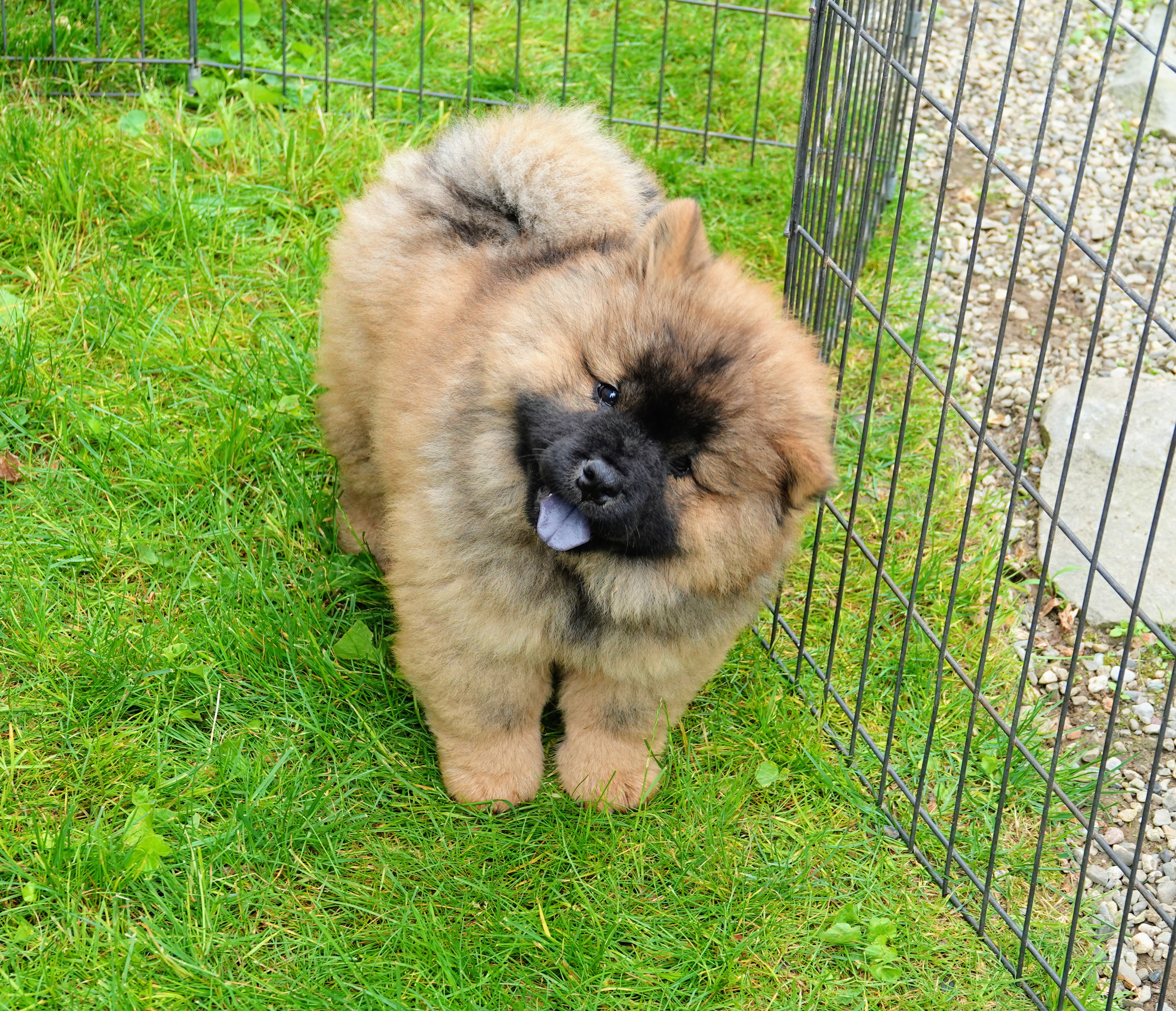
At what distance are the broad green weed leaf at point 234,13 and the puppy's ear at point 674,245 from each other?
9.92 ft

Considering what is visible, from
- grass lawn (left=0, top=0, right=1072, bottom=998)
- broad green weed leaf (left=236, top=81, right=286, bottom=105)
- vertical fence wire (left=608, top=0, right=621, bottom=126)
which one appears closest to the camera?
grass lawn (left=0, top=0, right=1072, bottom=998)

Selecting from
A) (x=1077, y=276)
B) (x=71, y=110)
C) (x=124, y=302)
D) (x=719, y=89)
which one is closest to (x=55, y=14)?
(x=71, y=110)

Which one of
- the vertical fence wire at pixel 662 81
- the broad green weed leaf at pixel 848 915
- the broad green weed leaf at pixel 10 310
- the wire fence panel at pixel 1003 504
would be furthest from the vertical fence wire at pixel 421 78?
the broad green weed leaf at pixel 848 915

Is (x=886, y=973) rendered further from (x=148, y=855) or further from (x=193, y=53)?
(x=193, y=53)

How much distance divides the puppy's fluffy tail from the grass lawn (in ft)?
3.05

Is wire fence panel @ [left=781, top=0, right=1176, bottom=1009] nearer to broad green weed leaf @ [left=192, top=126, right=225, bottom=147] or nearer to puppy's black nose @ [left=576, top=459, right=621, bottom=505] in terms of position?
puppy's black nose @ [left=576, top=459, right=621, bottom=505]

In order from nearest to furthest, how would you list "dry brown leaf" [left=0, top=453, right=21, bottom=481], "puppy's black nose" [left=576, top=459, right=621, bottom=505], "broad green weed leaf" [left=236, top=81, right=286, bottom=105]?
"puppy's black nose" [left=576, top=459, right=621, bottom=505] → "dry brown leaf" [left=0, top=453, right=21, bottom=481] → "broad green weed leaf" [left=236, top=81, right=286, bottom=105]

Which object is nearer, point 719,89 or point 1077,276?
point 1077,276

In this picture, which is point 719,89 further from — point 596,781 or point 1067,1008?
point 1067,1008

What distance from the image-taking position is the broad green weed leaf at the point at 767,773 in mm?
3068

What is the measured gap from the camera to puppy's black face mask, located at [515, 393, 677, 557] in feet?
7.43

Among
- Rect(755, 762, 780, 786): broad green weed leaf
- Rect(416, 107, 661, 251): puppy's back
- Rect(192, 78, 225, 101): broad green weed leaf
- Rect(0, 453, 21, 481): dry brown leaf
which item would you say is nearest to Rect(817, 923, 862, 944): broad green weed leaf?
Rect(755, 762, 780, 786): broad green weed leaf

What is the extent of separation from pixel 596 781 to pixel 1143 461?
2081 mm

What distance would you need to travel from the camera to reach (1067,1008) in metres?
2.75
